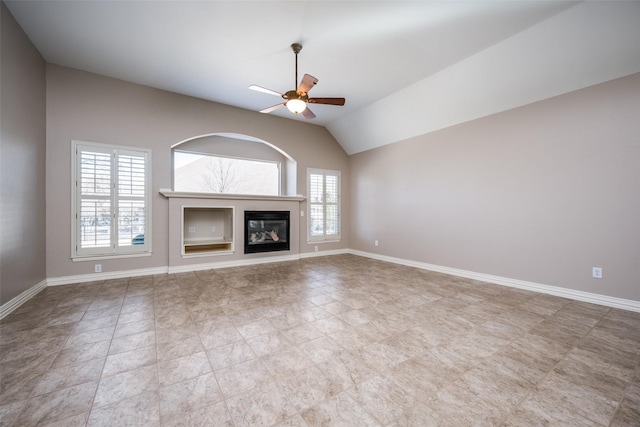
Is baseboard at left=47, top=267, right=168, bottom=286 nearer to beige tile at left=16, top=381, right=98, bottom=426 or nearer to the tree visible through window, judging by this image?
the tree visible through window

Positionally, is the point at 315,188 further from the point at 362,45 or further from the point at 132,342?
the point at 132,342

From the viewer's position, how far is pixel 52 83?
391 centimetres

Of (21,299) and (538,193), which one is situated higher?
(538,193)

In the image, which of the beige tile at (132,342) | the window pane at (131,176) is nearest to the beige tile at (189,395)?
the beige tile at (132,342)

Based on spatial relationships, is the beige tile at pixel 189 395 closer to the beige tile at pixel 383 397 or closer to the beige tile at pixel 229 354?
the beige tile at pixel 229 354

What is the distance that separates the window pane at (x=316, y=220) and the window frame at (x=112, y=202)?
350cm

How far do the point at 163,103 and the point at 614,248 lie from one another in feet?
23.9

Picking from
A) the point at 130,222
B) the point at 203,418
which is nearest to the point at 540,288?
the point at 203,418

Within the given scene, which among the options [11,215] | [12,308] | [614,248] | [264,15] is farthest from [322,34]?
[12,308]

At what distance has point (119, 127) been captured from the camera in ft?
14.4

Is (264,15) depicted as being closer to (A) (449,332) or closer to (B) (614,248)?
(A) (449,332)

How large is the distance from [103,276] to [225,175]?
3387 mm

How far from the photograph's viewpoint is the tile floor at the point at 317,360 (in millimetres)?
1490

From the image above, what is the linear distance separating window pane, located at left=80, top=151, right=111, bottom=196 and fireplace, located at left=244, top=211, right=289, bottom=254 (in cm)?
243
